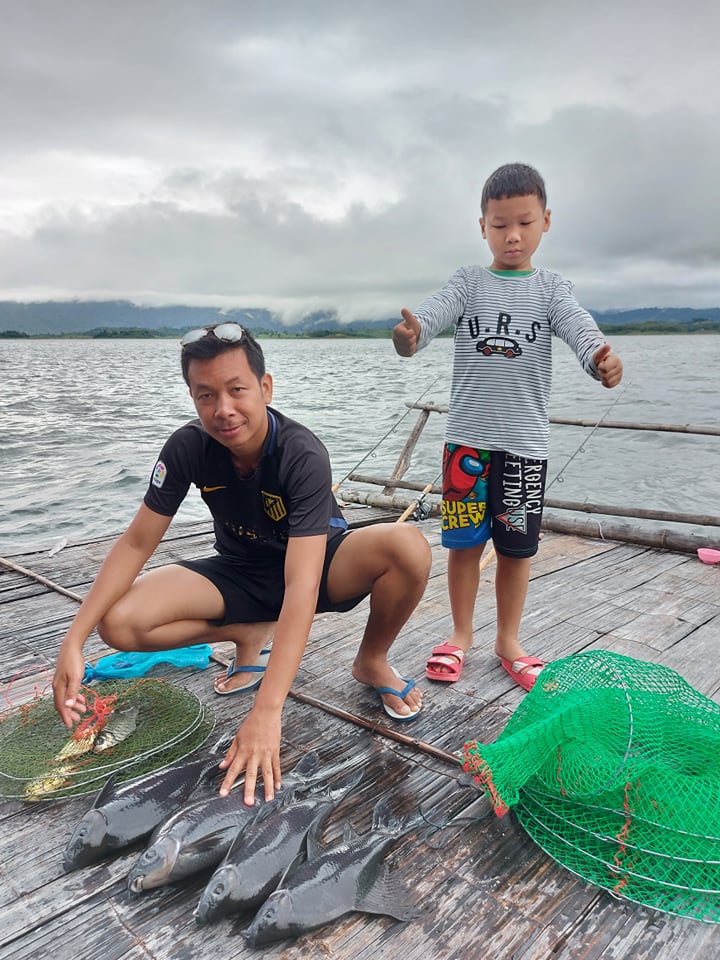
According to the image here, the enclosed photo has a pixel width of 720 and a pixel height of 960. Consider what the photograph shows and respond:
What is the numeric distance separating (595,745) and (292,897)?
108 cm

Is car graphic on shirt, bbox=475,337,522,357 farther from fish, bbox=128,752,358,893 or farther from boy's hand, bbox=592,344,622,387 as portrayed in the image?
fish, bbox=128,752,358,893

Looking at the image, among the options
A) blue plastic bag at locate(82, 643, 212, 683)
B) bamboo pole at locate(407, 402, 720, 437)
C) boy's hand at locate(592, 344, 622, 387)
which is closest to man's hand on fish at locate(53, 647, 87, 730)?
blue plastic bag at locate(82, 643, 212, 683)

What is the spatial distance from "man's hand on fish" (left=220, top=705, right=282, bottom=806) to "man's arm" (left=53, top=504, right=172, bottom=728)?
637mm

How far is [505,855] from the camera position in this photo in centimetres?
210

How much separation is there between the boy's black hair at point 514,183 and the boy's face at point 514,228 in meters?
0.02

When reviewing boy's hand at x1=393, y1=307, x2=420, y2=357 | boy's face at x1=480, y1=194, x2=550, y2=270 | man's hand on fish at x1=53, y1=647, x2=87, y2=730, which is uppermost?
boy's face at x1=480, y1=194, x2=550, y2=270

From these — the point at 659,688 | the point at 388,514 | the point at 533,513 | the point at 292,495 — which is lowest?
the point at 388,514

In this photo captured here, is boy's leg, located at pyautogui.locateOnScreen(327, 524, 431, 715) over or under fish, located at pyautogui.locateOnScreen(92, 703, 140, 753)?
over

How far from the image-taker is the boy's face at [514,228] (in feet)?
9.62

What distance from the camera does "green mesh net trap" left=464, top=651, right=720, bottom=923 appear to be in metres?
1.95

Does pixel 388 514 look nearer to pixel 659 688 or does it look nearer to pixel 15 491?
pixel 659 688

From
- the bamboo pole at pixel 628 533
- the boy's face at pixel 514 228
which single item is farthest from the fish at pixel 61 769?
the bamboo pole at pixel 628 533

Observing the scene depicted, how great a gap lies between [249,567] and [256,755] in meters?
0.98

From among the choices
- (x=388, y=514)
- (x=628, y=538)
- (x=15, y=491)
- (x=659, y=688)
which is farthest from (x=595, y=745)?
(x=15, y=491)
